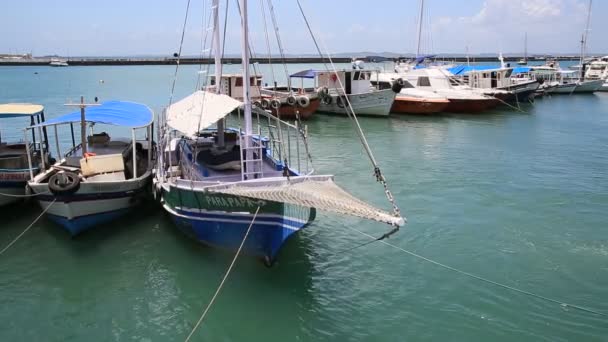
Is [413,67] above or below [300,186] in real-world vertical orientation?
above

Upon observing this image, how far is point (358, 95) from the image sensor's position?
109 ft

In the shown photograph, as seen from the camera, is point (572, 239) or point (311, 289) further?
point (572, 239)

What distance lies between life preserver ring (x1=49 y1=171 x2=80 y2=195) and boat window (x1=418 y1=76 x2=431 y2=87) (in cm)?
3158

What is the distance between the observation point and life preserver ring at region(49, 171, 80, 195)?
1091 cm

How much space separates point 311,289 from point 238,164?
3.86 metres

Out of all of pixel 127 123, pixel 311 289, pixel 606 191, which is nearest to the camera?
pixel 311 289

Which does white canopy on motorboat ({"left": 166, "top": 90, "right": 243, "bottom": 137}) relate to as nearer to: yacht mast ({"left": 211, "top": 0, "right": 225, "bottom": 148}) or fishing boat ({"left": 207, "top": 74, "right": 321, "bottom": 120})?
yacht mast ({"left": 211, "top": 0, "right": 225, "bottom": 148})

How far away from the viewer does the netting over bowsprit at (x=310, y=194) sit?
7.46m

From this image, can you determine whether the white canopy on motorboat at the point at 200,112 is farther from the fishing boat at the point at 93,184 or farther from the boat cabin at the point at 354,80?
the boat cabin at the point at 354,80

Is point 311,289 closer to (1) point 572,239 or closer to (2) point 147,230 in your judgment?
(2) point 147,230

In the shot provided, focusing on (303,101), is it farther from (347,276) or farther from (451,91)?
(347,276)

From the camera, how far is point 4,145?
15125mm

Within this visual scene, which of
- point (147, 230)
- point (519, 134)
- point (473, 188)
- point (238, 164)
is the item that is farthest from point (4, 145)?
point (519, 134)

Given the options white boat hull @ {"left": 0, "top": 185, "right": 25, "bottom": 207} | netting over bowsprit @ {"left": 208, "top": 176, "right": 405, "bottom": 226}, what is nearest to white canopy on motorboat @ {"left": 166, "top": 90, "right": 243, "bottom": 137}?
netting over bowsprit @ {"left": 208, "top": 176, "right": 405, "bottom": 226}
